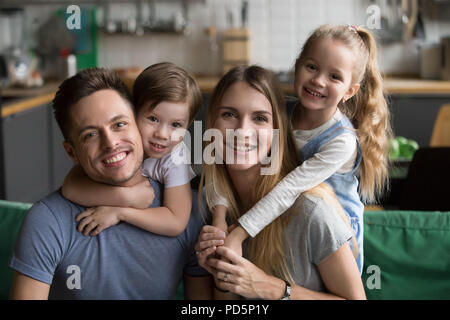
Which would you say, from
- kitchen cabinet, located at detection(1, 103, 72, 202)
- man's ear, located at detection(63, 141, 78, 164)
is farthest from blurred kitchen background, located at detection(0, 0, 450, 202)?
man's ear, located at detection(63, 141, 78, 164)

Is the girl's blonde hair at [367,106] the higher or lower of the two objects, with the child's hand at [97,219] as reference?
higher

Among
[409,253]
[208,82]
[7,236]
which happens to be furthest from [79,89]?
[208,82]

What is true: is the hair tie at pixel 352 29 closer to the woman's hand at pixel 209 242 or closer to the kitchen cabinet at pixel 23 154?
the woman's hand at pixel 209 242

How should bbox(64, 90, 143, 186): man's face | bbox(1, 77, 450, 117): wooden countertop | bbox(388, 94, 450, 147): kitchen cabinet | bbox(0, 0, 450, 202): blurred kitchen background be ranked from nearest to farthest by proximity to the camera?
bbox(64, 90, 143, 186): man's face < bbox(1, 77, 450, 117): wooden countertop < bbox(388, 94, 450, 147): kitchen cabinet < bbox(0, 0, 450, 202): blurred kitchen background

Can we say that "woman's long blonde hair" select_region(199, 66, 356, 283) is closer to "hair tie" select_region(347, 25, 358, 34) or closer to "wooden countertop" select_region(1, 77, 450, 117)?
"hair tie" select_region(347, 25, 358, 34)

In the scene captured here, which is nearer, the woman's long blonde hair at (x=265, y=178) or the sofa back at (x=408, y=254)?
the woman's long blonde hair at (x=265, y=178)

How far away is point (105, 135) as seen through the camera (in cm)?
61

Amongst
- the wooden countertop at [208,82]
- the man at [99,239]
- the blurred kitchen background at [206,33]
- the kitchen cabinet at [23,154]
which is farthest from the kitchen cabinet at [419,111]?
the man at [99,239]

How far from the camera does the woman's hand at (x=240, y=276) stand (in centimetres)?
65

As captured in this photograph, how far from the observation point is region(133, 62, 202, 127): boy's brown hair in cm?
63

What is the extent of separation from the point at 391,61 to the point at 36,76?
1.98 m

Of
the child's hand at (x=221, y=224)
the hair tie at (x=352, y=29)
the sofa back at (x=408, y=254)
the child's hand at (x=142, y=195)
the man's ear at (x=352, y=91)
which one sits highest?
the hair tie at (x=352, y=29)

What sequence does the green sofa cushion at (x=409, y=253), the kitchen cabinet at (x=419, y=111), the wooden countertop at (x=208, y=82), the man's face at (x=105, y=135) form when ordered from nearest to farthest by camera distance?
the man's face at (x=105, y=135), the green sofa cushion at (x=409, y=253), the wooden countertop at (x=208, y=82), the kitchen cabinet at (x=419, y=111)

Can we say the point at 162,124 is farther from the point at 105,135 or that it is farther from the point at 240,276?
the point at 240,276
